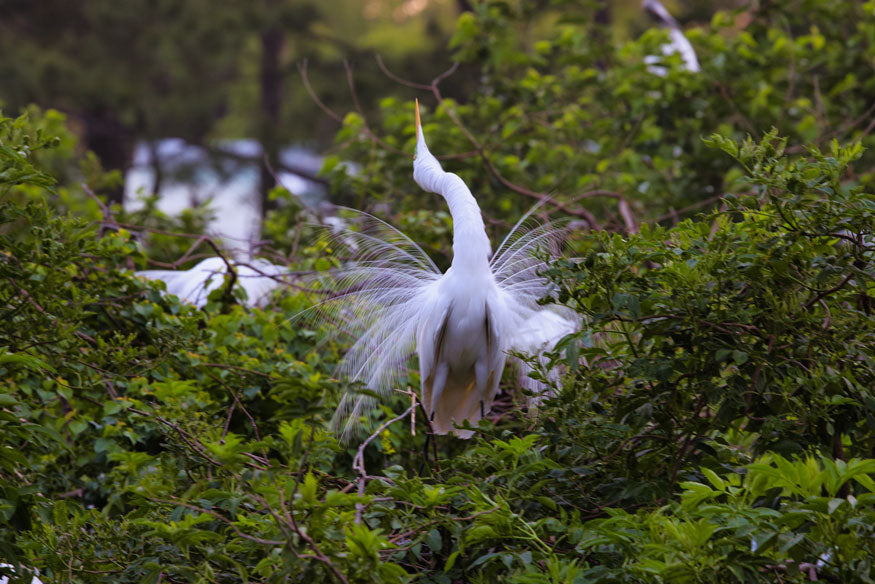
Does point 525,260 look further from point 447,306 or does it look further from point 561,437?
point 561,437

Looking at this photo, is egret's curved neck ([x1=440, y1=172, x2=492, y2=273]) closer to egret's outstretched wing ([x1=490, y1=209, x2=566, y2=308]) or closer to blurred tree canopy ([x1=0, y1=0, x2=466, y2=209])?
egret's outstretched wing ([x1=490, y1=209, x2=566, y2=308])

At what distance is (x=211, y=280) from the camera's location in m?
3.69

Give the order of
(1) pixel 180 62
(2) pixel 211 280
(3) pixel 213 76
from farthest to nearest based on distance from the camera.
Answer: (3) pixel 213 76 → (1) pixel 180 62 → (2) pixel 211 280

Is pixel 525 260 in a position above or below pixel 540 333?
above

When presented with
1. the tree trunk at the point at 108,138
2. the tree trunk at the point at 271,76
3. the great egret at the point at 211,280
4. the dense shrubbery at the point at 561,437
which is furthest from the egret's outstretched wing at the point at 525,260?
the tree trunk at the point at 271,76

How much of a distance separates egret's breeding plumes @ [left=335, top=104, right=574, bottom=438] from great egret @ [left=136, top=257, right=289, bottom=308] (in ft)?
2.45

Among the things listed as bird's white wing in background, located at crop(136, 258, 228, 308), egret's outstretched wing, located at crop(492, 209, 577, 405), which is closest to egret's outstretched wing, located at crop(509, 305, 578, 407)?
egret's outstretched wing, located at crop(492, 209, 577, 405)

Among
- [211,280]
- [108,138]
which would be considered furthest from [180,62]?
[211,280]

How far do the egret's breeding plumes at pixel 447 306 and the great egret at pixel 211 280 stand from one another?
0.75 m

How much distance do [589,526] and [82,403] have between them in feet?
5.51

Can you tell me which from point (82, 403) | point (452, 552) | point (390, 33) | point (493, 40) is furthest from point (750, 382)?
point (390, 33)

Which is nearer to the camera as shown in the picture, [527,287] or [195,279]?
[527,287]

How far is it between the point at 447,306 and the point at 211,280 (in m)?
1.26

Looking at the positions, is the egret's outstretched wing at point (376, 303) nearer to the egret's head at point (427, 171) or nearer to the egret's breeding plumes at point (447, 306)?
the egret's breeding plumes at point (447, 306)
